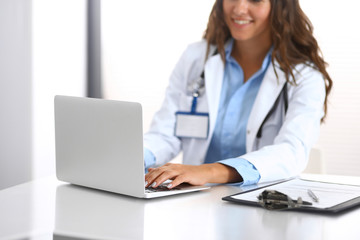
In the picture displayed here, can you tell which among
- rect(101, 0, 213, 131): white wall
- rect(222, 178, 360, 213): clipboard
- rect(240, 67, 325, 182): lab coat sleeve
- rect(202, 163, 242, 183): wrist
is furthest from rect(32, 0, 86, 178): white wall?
rect(222, 178, 360, 213): clipboard

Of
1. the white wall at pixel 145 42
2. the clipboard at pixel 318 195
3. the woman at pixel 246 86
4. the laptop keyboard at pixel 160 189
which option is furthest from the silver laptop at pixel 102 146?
the white wall at pixel 145 42

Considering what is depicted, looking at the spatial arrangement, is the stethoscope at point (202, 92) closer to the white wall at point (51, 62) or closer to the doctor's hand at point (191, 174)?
the doctor's hand at point (191, 174)

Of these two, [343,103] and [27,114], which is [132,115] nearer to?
[27,114]

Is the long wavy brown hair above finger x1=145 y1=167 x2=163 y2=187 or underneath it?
above

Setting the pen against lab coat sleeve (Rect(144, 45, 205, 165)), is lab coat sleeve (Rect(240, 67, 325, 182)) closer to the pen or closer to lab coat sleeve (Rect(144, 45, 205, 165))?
the pen

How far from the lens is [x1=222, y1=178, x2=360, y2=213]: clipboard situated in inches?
56.8

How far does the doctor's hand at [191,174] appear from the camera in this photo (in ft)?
5.47

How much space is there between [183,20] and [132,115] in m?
2.97

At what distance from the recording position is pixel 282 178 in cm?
195

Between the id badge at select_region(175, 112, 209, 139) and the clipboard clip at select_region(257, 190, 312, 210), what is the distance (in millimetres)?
1073

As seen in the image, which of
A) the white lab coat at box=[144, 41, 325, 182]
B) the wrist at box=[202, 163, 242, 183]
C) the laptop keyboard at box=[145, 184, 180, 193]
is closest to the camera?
the laptop keyboard at box=[145, 184, 180, 193]

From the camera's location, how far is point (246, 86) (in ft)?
8.46

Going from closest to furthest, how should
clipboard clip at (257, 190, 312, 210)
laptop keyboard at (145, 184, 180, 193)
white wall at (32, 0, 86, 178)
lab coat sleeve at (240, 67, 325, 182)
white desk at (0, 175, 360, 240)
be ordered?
white desk at (0, 175, 360, 240)
clipboard clip at (257, 190, 312, 210)
laptop keyboard at (145, 184, 180, 193)
lab coat sleeve at (240, 67, 325, 182)
white wall at (32, 0, 86, 178)

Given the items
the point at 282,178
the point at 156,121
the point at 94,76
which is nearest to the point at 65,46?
the point at 94,76
